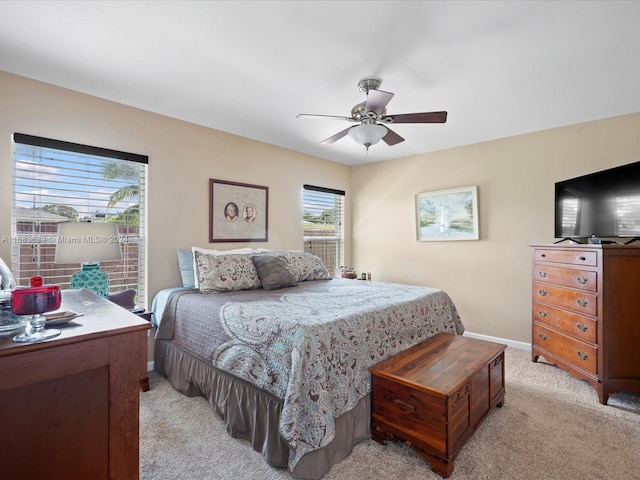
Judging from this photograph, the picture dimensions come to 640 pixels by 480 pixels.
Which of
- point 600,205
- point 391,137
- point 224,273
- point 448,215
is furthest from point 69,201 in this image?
point 600,205

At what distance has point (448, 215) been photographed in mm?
4230

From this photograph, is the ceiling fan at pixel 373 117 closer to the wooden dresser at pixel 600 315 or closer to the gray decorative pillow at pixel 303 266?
the gray decorative pillow at pixel 303 266

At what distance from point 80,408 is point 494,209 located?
419 centimetres

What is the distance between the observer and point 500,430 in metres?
2.08

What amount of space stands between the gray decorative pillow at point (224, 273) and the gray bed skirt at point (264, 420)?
0.62 metres

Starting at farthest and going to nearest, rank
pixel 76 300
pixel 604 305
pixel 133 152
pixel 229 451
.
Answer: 1. pixel 133 152
2. pixel 604 305
3. pixel 229 451
4. pixel 76 300

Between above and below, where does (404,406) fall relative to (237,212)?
below

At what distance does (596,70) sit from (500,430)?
8.64 feet

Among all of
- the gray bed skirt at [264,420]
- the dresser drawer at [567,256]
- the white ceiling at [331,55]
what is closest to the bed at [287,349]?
the gray bed skirt at [264,420]

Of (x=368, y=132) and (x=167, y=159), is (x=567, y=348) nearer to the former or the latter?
(x=368, y=132)

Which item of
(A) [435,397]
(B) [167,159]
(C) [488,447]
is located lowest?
(C) [488,447]

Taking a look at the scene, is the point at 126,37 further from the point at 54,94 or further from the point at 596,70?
the point at 596,70

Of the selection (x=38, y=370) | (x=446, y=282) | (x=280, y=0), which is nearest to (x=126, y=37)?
(x=280, y=0)

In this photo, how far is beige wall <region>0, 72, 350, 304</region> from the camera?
2428 millimetres
